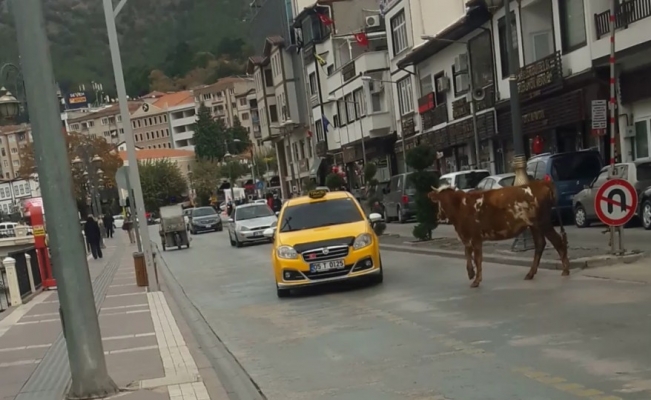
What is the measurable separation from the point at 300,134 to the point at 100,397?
229 feet

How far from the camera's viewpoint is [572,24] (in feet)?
94.7

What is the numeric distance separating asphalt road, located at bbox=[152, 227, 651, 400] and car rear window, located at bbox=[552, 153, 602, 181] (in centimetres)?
931

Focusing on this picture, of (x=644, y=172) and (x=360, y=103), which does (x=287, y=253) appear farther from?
(x=360, y=103)

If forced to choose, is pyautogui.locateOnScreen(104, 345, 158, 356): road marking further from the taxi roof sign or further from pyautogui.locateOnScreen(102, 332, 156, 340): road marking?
the taxi roof sign

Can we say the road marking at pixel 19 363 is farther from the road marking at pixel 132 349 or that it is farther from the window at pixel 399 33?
the window at pixel 399 33

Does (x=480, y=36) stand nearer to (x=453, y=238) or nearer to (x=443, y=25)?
(x=443, y=25)

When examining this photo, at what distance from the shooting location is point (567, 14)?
95.5 ft

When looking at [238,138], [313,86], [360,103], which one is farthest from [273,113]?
[238,138]

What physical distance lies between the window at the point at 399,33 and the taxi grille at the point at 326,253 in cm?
3404

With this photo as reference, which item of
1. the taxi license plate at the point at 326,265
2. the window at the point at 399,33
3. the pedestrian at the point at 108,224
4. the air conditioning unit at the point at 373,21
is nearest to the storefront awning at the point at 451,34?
the window at the point at 399,33

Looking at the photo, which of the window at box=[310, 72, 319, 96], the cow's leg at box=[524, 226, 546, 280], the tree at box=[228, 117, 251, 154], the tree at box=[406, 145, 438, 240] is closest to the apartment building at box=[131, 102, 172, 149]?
the tree at box=[228, 117, 251, 154]

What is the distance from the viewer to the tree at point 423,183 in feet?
75.0

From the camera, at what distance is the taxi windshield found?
15789 mm

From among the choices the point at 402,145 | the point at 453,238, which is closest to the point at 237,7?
the point at 402,145
